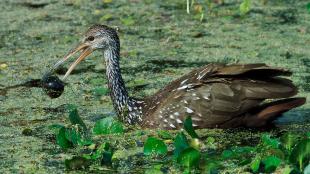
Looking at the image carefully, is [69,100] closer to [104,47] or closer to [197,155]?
[104,47]

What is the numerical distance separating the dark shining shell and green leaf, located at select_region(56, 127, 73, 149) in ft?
4.66

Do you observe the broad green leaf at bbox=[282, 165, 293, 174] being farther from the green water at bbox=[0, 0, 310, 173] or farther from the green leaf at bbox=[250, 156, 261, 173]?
the green water at bbox=[0, 0, 310, 173]

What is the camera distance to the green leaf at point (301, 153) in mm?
5297

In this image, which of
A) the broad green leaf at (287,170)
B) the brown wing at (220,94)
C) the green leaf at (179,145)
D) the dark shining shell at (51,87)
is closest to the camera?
the broad green leaf at (287,170)

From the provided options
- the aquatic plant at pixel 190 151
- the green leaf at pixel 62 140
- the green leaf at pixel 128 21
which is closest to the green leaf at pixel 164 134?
the aquatic plant at pixel 190 151

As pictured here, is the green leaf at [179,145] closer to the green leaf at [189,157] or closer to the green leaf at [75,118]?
the green leaf at [189,157]

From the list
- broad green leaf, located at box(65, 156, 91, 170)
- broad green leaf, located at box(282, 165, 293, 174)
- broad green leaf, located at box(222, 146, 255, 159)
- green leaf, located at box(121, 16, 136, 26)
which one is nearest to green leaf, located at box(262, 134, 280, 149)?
broad green leaf, located at box(222, 146, 255, 159)

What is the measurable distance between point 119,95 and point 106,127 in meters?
0.73

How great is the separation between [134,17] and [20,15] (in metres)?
1.23

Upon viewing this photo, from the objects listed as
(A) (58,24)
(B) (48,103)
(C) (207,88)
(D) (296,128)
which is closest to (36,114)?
(B) (48,103)

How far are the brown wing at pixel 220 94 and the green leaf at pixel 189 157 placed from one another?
1.11 meters

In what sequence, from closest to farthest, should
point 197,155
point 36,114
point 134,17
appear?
point 197,155, point 36,114, point 134,17

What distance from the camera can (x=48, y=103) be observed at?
24.1 feet

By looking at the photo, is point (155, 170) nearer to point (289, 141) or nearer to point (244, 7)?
point (289, 141)
